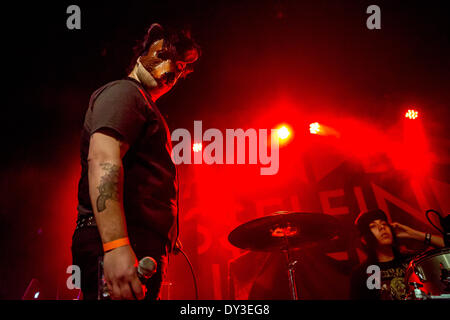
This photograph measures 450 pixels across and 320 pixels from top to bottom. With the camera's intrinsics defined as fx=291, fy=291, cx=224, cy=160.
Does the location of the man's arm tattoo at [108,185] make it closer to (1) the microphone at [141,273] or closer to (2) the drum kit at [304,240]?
(1) the microphone at [141,273]

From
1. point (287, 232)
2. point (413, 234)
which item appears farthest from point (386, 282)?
point (287, 232)

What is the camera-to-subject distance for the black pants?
0.99m

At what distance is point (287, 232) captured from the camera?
2.99m

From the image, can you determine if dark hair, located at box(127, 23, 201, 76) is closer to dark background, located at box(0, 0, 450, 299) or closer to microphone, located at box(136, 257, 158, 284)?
microphone, located at box(136, 257, 158, 284)

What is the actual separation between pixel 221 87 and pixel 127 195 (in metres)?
4.20

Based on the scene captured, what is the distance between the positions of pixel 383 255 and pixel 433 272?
6.69 feet

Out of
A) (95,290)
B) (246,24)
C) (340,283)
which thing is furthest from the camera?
(340,283)

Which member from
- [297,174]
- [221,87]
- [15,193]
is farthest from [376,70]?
[15,193]

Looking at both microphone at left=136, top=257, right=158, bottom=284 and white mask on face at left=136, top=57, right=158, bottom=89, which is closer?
microphone at left=136, top=257, right=158, bottom=284

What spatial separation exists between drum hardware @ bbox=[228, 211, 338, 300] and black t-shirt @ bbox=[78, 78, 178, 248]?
1632 millimetres

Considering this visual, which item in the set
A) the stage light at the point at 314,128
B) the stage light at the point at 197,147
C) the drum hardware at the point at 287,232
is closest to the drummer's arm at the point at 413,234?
the drum hardware at the point at 287,232

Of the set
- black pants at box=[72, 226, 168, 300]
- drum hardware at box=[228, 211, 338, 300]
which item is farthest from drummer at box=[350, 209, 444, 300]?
black pants at box=[72, 226, 168, 300]

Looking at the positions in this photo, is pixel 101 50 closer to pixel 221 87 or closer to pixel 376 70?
pixel 221 87

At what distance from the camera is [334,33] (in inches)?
168
